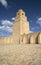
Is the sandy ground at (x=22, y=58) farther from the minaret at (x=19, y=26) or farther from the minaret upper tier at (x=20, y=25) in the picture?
the minaret upper tier at (x=20, y=25)

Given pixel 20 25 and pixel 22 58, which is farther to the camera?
pixel 20 25

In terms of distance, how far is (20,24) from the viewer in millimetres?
37469

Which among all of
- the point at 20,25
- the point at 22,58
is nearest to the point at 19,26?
the point at 20,25

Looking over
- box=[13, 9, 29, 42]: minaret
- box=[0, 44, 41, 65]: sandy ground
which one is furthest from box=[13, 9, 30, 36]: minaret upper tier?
box=[0, 44, 41, 65]: sandy ground

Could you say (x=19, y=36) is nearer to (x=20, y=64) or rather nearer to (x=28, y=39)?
Answer: (x=28, y=39)

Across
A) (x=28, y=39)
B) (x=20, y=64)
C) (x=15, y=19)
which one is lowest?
(x=20, y=64)

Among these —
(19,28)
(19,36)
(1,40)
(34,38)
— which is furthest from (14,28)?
(34,38)

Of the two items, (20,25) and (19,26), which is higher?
(20,25)

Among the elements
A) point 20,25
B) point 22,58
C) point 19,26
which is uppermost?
point 20,25

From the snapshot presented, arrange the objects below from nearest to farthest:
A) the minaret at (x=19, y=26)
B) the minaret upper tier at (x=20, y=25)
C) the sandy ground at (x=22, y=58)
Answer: the sandy ground at (x=22, y=58) → the minaret at (x=19, y=26) → the minaret upper tier at (x=20, y=25)

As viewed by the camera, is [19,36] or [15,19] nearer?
[19,36]

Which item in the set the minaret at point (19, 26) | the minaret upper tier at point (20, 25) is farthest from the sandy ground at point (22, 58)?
the minaret upper tier at point (20, 25)

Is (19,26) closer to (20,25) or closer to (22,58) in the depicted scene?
(20,25)

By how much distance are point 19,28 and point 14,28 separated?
2301 millimetres
